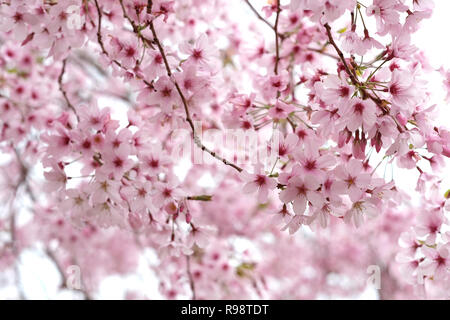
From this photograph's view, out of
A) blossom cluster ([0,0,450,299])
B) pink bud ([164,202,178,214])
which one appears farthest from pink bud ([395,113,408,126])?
pink bud ([164,202,178,214])

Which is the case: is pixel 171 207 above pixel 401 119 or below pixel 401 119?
below

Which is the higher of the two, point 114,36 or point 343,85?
point 114,36

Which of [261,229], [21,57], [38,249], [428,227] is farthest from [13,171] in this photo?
[428,227]

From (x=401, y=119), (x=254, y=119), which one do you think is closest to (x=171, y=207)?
(x=254, y=119)

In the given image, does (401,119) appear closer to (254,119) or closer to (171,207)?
(254,119)

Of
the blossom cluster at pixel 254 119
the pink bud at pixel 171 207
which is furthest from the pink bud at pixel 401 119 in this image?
the pink bud at pixel 171 207

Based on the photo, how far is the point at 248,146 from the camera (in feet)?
6.23

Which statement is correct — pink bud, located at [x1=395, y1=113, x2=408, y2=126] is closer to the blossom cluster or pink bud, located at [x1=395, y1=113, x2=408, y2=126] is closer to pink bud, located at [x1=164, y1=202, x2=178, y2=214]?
the blossom cluster

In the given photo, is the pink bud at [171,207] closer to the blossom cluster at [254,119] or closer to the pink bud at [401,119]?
the blossom cluster at [254,119]

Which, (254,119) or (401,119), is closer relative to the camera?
(401,119)

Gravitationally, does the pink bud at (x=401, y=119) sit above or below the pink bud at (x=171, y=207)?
above

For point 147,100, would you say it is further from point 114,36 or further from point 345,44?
point 345,44

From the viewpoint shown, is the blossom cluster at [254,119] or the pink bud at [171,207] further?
the pink bud at [171,207]

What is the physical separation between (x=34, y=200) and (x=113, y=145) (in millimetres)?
2380
